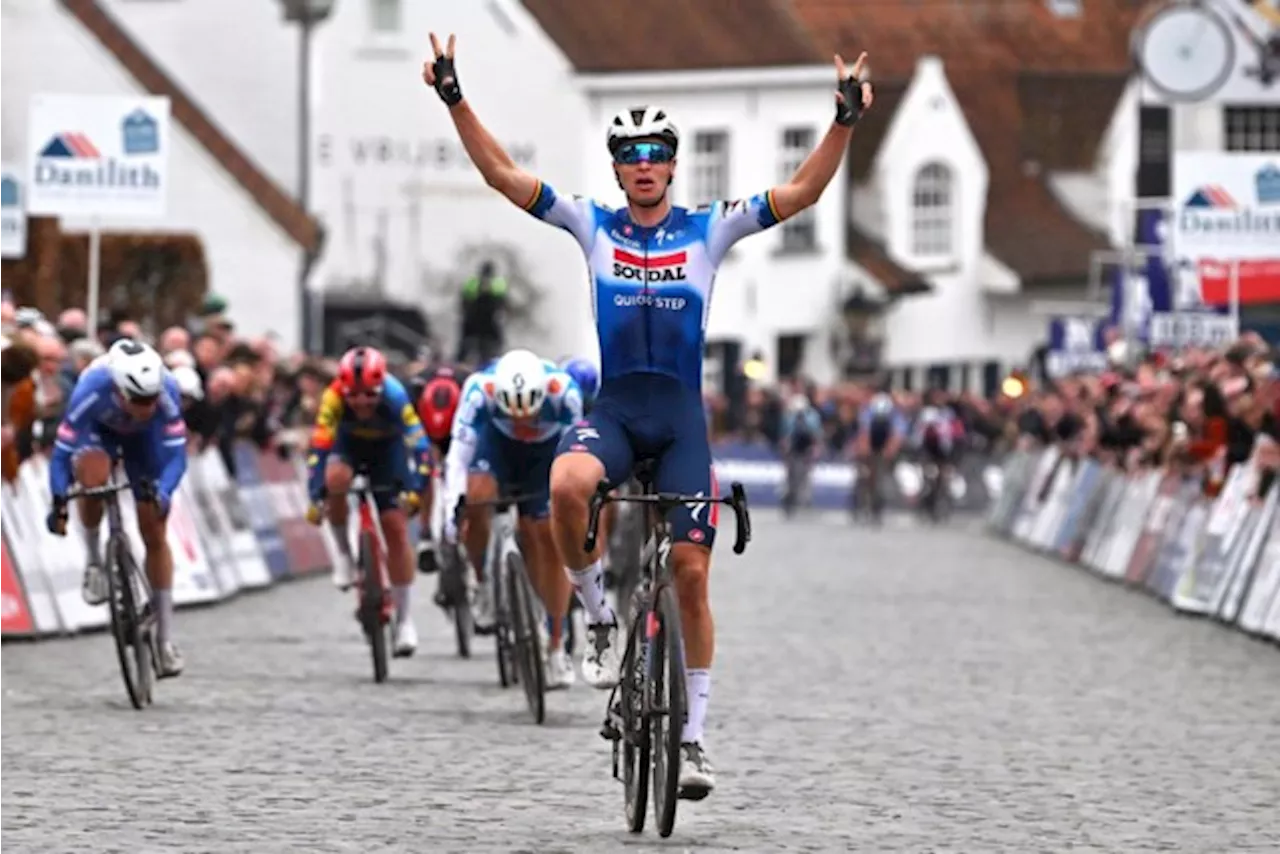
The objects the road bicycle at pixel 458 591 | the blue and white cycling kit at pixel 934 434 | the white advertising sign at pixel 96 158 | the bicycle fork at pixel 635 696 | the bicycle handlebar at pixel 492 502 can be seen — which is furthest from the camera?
the blue and white cycling kit at pixel 934 434

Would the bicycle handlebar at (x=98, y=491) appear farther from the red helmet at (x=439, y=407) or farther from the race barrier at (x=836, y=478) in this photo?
the race barrier at (x=836, y=478)

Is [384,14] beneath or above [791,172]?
above

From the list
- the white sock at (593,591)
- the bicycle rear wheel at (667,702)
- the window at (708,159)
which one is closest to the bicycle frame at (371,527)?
the white sock at (593,591)

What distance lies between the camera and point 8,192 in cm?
2714

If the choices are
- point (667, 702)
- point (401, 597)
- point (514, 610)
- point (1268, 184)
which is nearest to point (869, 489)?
point (1268, 184)

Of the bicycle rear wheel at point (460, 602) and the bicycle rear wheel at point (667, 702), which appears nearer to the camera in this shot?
the bicycle rear wheel at point (667, 702)

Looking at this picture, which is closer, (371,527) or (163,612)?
(163,612)

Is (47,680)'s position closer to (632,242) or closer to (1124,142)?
(632,242)

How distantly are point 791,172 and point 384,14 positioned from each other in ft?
30.0

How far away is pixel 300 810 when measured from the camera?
1302cm

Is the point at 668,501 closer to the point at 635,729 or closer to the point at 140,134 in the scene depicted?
the point at 635,729

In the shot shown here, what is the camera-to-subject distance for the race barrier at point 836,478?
5531 centimetres

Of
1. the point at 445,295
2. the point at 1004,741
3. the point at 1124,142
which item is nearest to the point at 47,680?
the point at 1004,741

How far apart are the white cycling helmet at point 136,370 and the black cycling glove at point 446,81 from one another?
4822 millimetres
